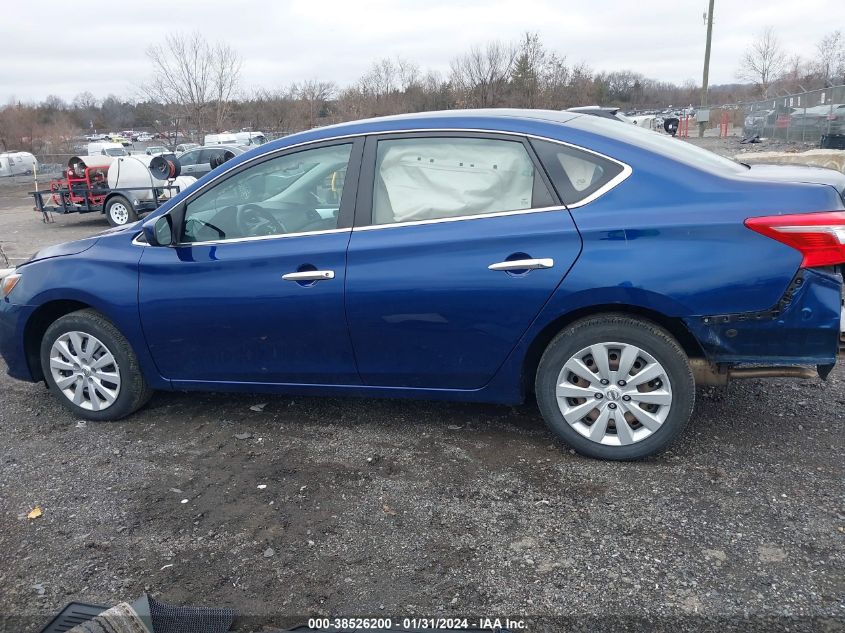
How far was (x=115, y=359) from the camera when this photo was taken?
436 centimetres

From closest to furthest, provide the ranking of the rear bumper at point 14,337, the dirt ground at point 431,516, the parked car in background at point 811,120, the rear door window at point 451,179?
the dirt ground at point 431,516 → the rear door window at point 451,179 → the rear bumper at point 14,337 → the parked car in background at point 811,120

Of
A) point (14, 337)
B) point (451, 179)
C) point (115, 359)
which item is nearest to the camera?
point (451, 179)

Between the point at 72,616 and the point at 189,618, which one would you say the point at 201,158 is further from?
the point at 189,618

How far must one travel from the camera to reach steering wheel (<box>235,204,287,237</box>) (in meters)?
4.05

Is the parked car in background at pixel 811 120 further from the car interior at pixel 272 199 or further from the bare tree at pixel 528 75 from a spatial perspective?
the car interior at pixel 272 199

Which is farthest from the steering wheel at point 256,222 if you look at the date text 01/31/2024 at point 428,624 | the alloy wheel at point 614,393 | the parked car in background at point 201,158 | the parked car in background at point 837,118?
the parked car in background at point 837,118

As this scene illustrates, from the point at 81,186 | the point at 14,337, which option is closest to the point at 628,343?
the point at 14,337

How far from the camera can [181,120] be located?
34688mm

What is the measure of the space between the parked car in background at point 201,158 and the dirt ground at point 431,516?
53.6 feet

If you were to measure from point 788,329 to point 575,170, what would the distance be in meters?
1.27

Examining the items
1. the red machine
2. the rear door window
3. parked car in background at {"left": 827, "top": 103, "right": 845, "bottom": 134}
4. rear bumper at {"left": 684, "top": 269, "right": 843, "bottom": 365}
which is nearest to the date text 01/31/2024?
rear bumper at {"left": 684, "top": 269, "right": 843, "bottom": 365}

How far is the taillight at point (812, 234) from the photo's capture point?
126 inches

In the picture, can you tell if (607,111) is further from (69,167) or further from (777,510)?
(69,167)

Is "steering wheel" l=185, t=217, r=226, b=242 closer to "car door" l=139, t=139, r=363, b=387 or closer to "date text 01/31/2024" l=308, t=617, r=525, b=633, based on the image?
"car door" l=139, t=139, r=363, b=387
